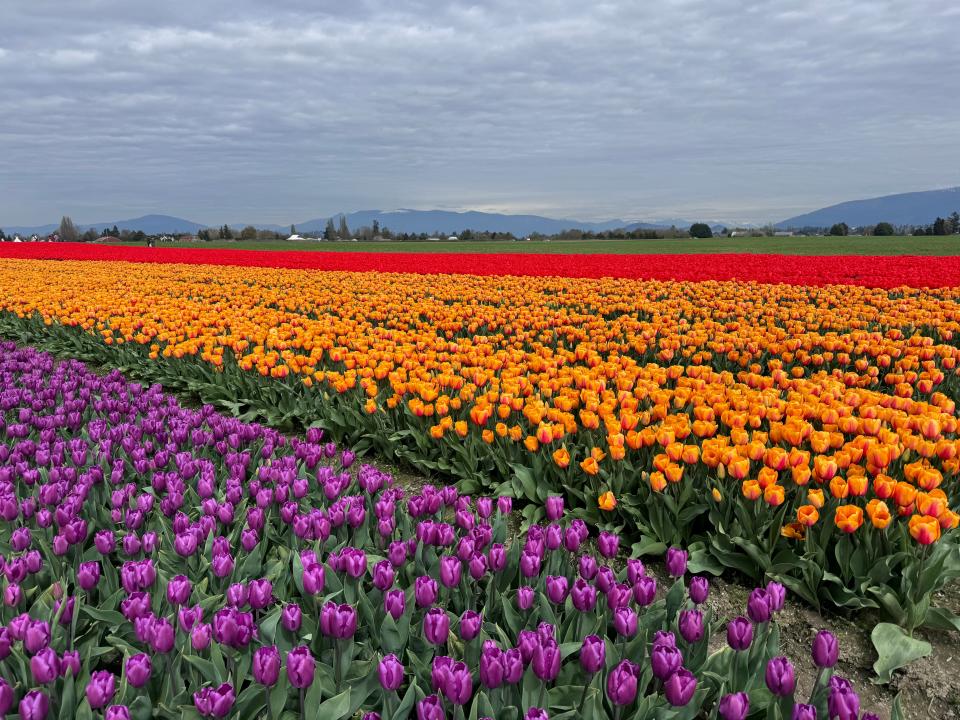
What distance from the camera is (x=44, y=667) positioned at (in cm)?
231

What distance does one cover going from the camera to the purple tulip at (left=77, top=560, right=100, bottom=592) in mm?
3076

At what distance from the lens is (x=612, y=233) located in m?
93.1

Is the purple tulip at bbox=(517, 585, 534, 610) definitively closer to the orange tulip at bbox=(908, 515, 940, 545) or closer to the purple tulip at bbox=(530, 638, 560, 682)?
the purple tulip at bbox=(530, 638, 560, 682)

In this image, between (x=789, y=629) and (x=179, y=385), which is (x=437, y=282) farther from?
(x=789, y=629)

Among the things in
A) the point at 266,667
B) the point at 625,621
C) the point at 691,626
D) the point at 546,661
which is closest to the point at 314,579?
the point at 266,667

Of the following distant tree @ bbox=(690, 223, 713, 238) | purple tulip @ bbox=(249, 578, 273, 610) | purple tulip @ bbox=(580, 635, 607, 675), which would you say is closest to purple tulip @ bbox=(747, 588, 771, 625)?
purple tulip @ bbox=(580, 635, 607, 675)

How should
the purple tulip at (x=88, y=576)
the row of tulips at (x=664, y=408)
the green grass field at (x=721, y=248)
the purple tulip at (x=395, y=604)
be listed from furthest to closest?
the green grass field at (x=721, y=248)
the row of tulips at (x=664, y=408)
the purple tulip at (x=88, y=576)
the purple tulip at (x=395, y=604)

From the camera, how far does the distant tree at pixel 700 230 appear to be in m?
88.8

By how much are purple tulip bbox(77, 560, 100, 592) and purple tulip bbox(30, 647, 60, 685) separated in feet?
2.45

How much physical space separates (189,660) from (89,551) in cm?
161

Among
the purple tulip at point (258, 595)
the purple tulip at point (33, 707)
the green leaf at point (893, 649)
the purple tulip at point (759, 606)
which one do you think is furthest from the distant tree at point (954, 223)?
the purple tulip at point (33, 707)

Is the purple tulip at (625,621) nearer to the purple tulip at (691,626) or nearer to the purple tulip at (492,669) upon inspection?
the purple tulip at (691,626)

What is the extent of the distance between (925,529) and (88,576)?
12.9ft

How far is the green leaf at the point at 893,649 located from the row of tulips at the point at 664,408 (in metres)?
0.17
